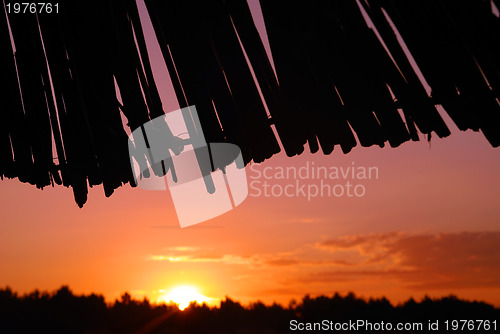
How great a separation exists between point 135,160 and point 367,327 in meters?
1.89

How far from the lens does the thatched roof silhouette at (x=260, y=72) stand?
66.9 inches

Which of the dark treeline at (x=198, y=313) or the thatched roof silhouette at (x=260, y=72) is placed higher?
the thatched roof silhouette at (x=260, y=72)

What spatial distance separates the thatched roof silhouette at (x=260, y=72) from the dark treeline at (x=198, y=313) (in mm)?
1136

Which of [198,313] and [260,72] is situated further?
[198,313]

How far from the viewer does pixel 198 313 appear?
126 inches
